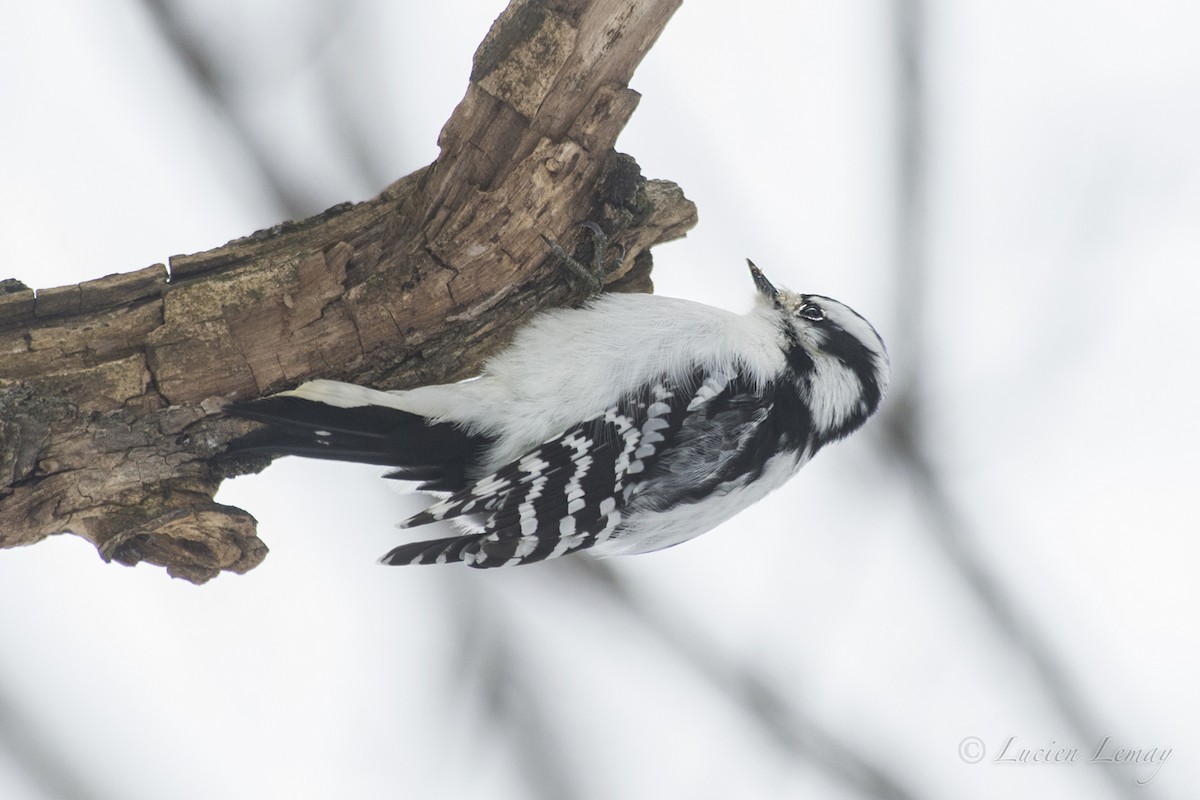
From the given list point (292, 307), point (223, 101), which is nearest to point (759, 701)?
point (292, 307)

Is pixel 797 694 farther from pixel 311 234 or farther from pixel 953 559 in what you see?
pixel 311 234

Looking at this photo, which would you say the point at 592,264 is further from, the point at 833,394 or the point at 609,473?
the point at 833,394

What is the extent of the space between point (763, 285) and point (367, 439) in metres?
1.42

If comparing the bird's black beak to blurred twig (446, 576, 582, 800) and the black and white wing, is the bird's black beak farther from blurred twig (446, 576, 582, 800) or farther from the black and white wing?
blurred twig (446, 576, 582, 800)

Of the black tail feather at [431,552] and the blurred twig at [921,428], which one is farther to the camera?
the blurred twig at [921,428]

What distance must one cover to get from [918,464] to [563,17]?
2.05m

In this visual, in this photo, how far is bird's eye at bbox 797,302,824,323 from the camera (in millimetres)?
2986

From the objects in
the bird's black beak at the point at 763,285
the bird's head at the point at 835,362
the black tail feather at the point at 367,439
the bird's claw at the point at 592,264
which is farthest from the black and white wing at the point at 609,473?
the bird's black beak at the point at 763,285

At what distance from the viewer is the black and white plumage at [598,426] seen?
246 cm

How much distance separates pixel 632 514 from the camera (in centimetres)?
267

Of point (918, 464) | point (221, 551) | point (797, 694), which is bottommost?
point (797, 694)

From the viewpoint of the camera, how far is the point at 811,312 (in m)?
3.00

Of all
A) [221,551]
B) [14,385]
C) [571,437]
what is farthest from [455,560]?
[14,385]

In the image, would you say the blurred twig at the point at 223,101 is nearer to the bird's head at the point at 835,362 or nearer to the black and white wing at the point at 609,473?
the black and white wing at the point at 609,473
